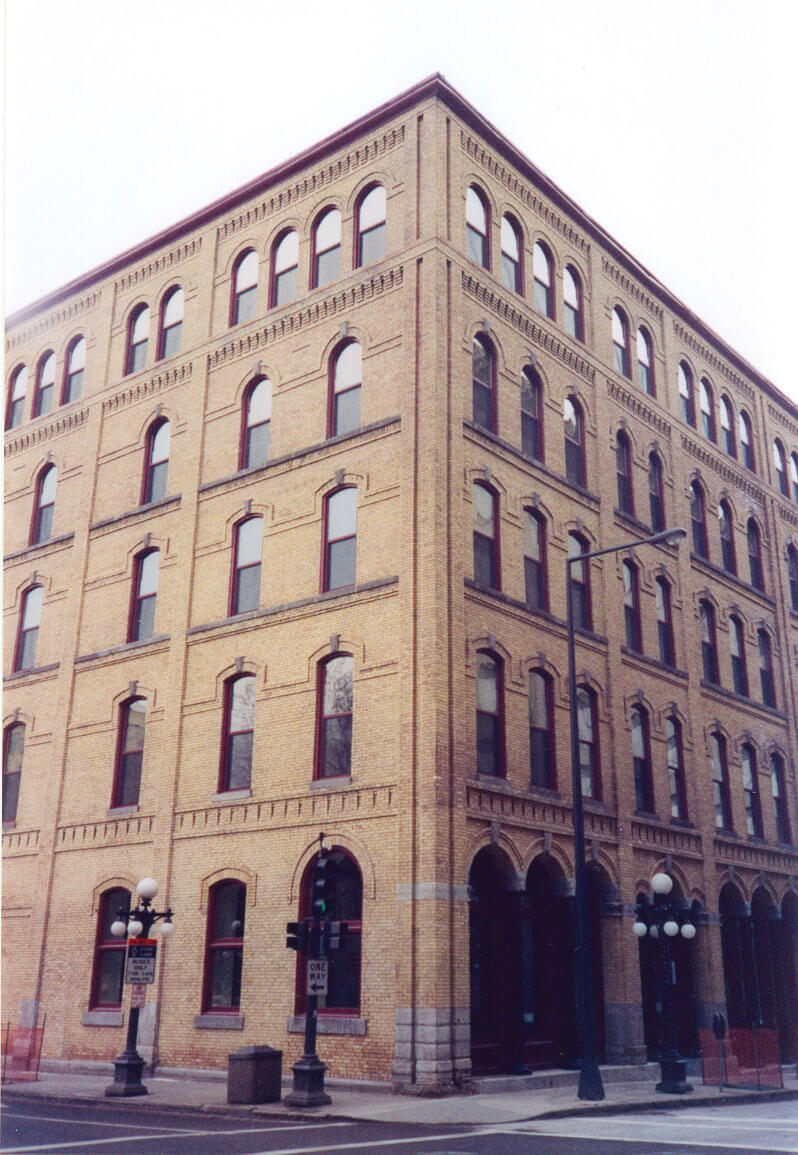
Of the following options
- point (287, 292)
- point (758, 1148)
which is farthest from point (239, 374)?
point (758, 1148)

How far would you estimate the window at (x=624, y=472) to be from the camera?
2920cm

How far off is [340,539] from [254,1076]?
424 inches

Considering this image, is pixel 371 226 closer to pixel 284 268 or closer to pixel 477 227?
pixel 477 227

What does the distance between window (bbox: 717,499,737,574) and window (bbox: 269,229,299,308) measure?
49.3 feet

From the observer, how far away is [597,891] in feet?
79.5

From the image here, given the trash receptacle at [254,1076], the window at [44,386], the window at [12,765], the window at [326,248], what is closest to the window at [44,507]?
the window at [44,386]

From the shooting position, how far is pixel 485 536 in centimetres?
2317

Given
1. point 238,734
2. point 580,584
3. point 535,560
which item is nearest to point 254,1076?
point 238,734

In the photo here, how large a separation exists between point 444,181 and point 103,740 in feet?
50.4

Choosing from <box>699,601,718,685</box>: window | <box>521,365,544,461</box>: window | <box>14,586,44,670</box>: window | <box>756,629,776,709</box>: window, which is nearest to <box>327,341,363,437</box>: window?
<box>521,365,544,461</box>: window

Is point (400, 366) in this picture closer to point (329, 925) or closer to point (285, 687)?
point (285, 687)

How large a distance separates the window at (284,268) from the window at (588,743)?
12.1 meters

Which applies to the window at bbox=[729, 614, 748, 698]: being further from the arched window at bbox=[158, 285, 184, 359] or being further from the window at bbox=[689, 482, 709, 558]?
the arched window at bbox=[158, 285, 184, 359]

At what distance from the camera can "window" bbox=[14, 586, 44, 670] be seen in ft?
95.3
